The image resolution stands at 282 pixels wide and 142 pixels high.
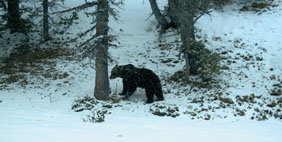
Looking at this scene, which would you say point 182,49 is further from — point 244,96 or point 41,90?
point 41,90

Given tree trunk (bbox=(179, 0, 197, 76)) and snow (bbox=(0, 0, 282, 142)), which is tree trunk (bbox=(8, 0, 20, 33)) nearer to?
snow (bbox=(0, 0, 282, 142))

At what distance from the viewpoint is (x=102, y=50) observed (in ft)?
35.8

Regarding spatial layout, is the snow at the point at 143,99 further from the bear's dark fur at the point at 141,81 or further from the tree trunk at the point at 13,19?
the tree trunk at the point at 13,19

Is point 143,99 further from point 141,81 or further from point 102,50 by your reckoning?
point 102,50

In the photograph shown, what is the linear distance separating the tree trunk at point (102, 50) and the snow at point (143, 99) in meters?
1.01

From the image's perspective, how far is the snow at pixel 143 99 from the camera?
16.5ft

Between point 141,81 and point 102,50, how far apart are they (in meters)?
2.39

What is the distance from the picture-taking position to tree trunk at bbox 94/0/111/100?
35.1 ft

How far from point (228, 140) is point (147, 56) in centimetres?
1329

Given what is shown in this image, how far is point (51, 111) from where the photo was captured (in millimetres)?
9633

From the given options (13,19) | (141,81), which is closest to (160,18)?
(141,81)

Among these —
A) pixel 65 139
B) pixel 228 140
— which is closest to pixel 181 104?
→ pixel 228 140

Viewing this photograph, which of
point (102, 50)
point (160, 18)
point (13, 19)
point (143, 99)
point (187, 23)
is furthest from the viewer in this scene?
point (160, 18)

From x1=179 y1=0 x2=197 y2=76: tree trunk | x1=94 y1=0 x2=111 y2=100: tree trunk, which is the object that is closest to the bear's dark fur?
x1=94 y1=0 x2=111 y2=100: tree trunk
